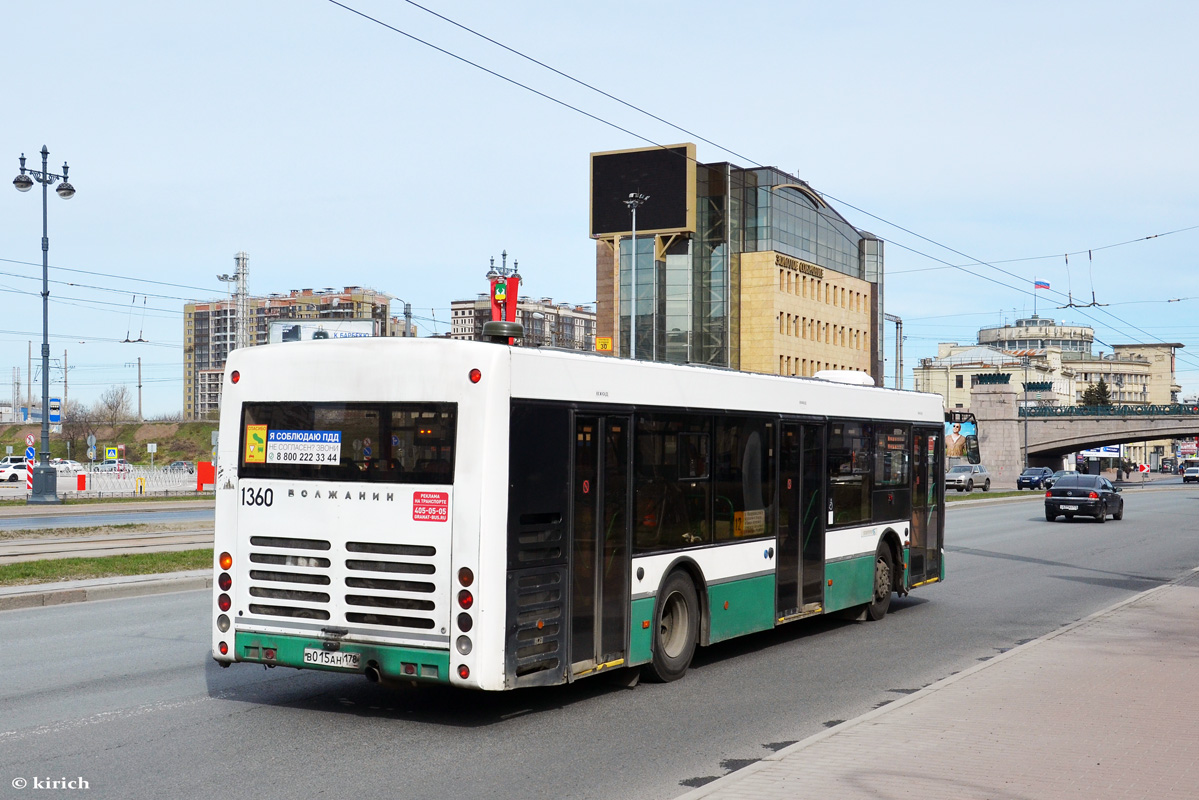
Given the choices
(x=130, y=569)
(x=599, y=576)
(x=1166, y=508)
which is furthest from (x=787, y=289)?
(x=599, y=576)

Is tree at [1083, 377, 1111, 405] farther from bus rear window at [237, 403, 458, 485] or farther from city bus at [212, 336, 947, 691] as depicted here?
bus rear window at [237, 403, 458, 485]

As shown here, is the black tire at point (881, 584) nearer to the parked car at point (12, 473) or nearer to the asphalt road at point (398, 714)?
the asphalt road at point (398, 714)

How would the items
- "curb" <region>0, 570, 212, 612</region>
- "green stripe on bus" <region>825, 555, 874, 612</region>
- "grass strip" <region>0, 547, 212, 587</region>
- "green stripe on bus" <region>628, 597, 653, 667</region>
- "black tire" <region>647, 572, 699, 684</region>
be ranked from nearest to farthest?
"green stripe on bus" <region>628, 597, 653, 667</region> → "black tire" <region>647, 572, 699, 684</region> → "green stripe on bus" <region>825, 555, 874, 612</region> → "curb" <region>0, 570, 212, 612</region> → "grass strip" <region>0, 547, 212, 587</region>

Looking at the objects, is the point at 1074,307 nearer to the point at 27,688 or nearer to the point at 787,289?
the point at 27,688

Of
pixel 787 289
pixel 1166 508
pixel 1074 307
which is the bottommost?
pixel 1166 508

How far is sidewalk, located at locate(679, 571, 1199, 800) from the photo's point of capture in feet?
20.7

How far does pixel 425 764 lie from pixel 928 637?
299 inches

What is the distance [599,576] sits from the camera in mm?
8883

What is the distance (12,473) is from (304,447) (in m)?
68.9

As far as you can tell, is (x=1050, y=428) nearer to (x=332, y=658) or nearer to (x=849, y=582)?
(x=849, y=582)

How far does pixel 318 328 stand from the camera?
190ft

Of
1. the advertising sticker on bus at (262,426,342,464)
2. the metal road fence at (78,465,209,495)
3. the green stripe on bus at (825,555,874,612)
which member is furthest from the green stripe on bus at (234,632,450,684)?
the metal road fence at (78,465,209,495)

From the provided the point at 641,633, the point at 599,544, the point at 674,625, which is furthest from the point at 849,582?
the point at 599,544

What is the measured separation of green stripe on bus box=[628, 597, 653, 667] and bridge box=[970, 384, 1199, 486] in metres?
97.0
